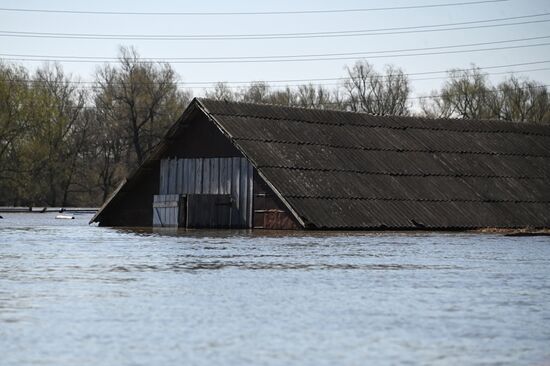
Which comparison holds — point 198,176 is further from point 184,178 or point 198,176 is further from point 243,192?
point 243,192

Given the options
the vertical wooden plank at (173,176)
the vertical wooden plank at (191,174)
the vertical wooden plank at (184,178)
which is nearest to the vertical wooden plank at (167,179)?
the vertical wooden plank at (173,176)

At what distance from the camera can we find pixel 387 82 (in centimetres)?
10669

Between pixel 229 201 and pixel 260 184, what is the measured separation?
6.29ft

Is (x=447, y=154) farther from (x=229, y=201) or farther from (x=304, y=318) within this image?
(x=304, y=318)

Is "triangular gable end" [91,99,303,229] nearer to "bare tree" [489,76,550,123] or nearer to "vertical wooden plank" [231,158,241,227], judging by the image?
"vertical wooden plank" [231,158,241,227]

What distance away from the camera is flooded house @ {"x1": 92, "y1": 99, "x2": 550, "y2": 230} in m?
41.3

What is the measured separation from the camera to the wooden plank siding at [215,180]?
42.3 m

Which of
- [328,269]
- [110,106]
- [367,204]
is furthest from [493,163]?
[110,106]

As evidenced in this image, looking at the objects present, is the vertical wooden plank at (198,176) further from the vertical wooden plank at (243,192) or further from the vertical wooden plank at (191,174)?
the vertical wooden plank at (243,192)

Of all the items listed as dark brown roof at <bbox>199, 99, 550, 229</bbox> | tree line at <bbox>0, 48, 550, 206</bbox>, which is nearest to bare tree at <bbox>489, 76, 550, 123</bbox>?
tree line at <bbox>0, 48, 550, 206</bbox>

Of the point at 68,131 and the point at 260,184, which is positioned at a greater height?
the point at 68,131

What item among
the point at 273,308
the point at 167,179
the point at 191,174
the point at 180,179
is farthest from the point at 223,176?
the point at 273,308

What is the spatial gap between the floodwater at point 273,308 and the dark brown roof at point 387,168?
49.8 feet

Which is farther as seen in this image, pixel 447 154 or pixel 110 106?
pixel 110 106
